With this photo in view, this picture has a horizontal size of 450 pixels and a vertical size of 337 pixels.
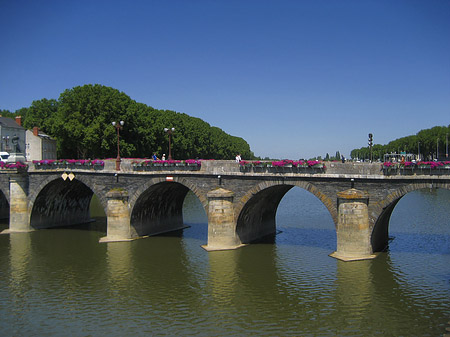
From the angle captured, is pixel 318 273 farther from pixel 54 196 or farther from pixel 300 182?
pixel 54 196

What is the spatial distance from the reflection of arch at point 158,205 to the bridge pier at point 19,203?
42.7 ft

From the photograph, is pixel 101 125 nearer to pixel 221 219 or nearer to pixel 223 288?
pixel 221 219

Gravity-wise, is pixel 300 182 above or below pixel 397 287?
above

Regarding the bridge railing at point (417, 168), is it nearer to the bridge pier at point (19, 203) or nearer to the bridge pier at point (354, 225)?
the bridge pier at point (354, 225)

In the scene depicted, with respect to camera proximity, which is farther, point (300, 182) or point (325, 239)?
point (325, 239)

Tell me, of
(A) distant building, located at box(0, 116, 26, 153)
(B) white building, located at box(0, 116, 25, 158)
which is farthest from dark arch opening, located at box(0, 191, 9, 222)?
(A) distant building, located at box(0, 116, 26, 153)

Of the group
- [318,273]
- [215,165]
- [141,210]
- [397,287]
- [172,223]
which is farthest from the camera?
[172,223]

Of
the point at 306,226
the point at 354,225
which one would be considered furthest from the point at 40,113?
the point at 354,225

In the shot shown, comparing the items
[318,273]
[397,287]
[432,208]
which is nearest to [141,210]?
[318,273]

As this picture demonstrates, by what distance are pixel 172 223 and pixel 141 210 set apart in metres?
5.04

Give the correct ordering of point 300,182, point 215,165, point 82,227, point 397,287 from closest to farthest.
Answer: point 397,287, point 300,182, point 215,165, point 82,227

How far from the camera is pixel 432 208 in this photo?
53.8m

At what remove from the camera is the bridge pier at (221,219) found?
32281 millimetres

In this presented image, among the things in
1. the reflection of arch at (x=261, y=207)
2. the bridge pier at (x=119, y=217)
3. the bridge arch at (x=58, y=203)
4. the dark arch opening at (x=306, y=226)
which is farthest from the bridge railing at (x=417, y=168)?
the bridge arch at (x=58, y=203)
